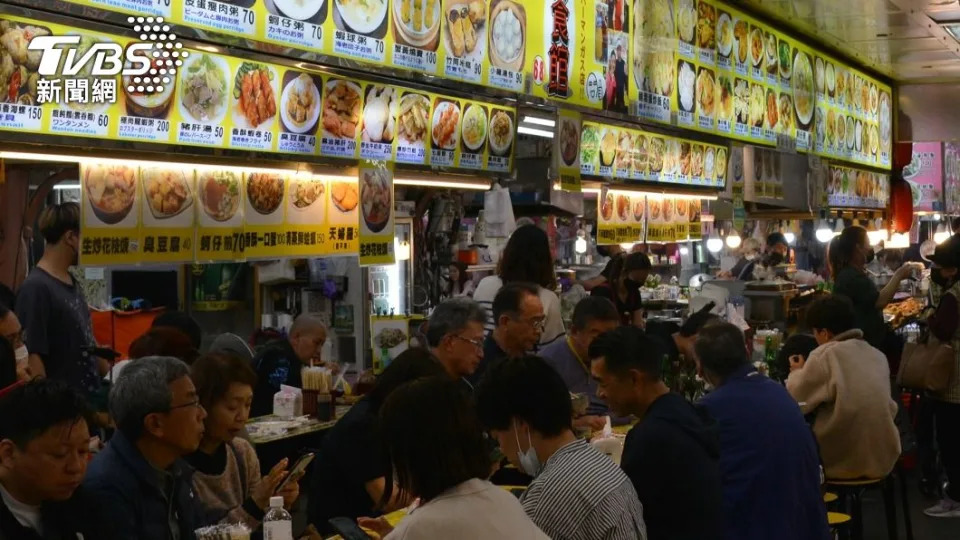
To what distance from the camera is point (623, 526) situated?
375 cm

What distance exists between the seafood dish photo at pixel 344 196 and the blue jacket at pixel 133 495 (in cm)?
368

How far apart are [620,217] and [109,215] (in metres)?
6.12

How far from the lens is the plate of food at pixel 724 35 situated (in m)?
12.0

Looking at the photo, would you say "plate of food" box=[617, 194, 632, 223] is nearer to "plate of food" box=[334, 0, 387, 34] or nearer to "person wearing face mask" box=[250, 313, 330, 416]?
"person wearing face mask" box=[250, 313, 330, 416]

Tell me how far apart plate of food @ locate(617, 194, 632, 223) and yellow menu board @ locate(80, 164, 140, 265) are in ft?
19.3

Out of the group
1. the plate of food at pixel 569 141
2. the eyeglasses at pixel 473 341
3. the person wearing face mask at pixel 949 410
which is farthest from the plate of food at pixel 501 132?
the person wearing face mask at pixel 949 410

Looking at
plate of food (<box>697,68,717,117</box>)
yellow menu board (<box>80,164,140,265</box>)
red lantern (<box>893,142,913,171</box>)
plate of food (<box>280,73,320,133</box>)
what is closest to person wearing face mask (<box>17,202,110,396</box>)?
yellow menu board (<box>80,164,140,265</box>)

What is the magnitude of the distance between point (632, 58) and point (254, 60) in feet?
15.5

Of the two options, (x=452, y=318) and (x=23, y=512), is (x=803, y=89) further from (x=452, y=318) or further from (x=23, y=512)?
(x=23, y=512)

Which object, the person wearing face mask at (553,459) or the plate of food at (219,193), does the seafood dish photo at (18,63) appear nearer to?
the plate of food at (219,193)

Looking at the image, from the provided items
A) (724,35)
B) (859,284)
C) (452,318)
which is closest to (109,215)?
(452,318)

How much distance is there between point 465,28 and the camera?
8.34 metres

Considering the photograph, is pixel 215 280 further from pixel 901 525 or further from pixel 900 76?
pixel 900 76

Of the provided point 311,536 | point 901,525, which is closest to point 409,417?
point 311,536
